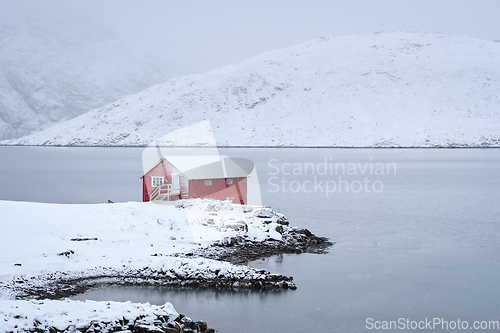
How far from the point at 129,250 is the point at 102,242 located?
1.44 m

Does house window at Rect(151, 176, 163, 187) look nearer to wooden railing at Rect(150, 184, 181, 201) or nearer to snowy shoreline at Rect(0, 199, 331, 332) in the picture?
wooden railing at Rect(150, 184, 181, 201)

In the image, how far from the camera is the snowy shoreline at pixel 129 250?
1294 cm

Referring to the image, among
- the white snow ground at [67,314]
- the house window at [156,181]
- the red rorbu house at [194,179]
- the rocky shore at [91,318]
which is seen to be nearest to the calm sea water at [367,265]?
the rocky shore at [91,318]

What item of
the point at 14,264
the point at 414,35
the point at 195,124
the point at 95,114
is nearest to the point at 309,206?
the point at 14,264

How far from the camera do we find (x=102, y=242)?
20.9 m

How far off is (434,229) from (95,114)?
147 metres

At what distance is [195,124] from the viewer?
140m

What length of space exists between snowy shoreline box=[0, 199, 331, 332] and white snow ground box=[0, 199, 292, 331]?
0.04 meters

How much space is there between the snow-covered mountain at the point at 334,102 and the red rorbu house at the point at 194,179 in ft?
320

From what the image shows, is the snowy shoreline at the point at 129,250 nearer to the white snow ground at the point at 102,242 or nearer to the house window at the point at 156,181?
the white snow ground at the point at 102,242

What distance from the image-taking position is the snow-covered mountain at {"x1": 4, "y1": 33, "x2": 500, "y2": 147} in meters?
127

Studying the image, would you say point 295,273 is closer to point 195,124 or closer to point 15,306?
point 15,306

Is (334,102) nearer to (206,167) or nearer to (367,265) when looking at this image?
(206,167)

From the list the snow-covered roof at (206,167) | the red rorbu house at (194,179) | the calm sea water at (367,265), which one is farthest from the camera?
the snow-covered roof at (206,167)
